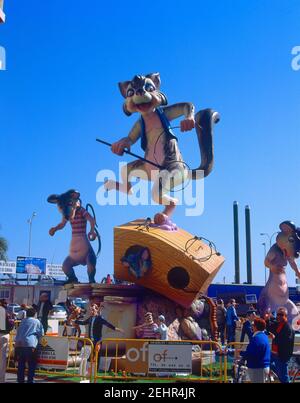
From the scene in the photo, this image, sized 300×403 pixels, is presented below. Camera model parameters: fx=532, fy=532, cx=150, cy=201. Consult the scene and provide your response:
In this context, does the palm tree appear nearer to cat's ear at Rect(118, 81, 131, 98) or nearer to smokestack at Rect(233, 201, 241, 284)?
smokestack at Rect(233, 201, 241, 284)

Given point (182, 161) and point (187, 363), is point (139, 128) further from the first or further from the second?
point (187, 363)

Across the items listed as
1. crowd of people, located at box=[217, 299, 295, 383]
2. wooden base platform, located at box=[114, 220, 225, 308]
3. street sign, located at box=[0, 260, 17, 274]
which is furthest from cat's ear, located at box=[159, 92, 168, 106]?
street sign, located at box=[0, 260, 17, 274]

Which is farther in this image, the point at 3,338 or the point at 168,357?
the point at 3,338

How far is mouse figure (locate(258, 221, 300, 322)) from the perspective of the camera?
16031 mm

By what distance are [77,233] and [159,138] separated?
3.83 metres

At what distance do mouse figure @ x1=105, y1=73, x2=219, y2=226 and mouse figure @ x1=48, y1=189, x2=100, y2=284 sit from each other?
59.7 inches

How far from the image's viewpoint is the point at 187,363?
8641 mm

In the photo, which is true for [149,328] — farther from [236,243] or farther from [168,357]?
[236,243]

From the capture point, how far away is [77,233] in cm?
1562

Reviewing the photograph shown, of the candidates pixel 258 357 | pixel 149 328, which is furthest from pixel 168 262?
pixel 258 357

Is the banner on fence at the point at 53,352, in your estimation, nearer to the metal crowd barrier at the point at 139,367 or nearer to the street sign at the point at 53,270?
the metal crowd barrier at the point at 139,367

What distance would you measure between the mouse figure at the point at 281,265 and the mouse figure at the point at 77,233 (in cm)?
534

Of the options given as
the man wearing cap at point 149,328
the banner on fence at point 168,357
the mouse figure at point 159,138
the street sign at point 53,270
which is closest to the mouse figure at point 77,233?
the mouse figure at point 159,138
